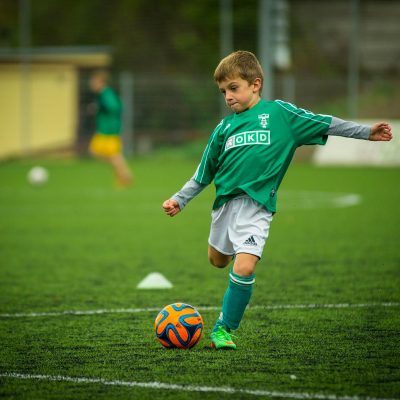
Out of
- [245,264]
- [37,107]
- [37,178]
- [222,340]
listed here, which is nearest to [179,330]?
[222,340]

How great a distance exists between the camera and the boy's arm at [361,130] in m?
5.28

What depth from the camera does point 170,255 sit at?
9406 millimetres

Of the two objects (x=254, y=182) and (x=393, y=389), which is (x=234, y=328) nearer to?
(x=254, y=182)

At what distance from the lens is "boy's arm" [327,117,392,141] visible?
5.28m

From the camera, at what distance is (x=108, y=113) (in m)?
18.5

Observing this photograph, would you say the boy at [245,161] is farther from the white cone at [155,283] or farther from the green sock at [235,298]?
the white cone at [155,283]

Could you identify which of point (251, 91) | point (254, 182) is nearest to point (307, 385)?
point (254, 182)

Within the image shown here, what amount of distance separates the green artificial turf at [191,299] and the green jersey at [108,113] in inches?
144

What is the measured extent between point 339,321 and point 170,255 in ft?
12.2

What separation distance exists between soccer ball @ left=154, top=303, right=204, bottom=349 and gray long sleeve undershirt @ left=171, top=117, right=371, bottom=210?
65 centimetres

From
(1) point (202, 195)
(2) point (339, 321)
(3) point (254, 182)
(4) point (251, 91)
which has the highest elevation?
(4) point (251, 91)

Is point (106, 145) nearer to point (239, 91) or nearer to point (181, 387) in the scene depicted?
point (239, 91)

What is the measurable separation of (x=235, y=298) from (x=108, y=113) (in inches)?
538

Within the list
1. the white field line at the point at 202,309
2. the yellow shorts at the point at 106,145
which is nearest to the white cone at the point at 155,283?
the white field line at the point at 202,309
